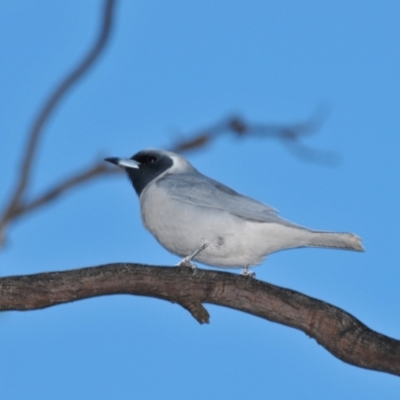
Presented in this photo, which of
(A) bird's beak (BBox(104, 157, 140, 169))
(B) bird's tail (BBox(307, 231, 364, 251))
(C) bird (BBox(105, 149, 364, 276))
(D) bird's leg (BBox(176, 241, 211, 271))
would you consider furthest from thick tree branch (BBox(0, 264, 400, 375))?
(A) bird's beak (BBox(104, 157, 140, 169))

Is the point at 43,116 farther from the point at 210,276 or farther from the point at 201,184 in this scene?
the point at 201,184

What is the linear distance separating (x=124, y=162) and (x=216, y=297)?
1965mm

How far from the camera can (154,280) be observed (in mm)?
3473

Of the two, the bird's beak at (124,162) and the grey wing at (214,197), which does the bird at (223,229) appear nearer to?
the grey wing at (214,197)

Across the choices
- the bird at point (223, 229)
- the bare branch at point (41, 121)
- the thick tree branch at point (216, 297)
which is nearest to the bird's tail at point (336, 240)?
the bird at point (223, 229)

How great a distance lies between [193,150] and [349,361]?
259 centimetres

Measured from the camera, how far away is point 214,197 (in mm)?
4551

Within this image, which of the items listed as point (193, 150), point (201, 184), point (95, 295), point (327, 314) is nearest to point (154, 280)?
point (95, 295)

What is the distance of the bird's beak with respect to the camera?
514 centimetres

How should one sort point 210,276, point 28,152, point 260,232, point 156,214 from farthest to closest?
point 156,214
point 260,232
point 210,276
point 28,152

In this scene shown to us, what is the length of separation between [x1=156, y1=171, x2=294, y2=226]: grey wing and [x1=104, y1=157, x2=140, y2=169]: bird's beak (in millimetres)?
377

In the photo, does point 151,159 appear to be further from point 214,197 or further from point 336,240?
point 336,240

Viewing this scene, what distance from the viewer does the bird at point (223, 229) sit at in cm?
420

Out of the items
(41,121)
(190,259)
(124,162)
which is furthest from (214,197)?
(41,121)
